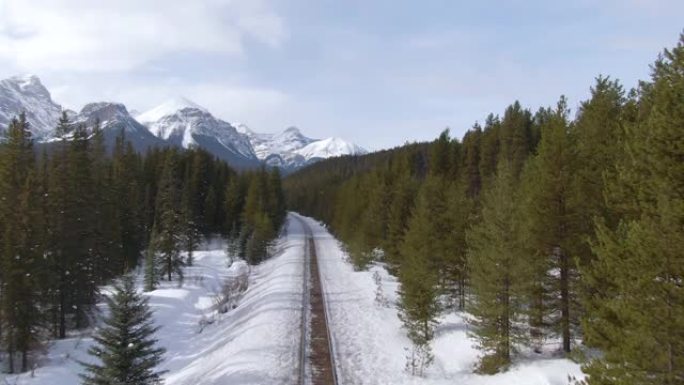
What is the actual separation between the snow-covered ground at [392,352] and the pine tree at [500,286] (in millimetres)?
817

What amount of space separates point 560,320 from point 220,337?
16655 mm

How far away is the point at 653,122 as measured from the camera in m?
9.85

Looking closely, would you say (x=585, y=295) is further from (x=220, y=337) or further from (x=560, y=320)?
(x=220, y=337)

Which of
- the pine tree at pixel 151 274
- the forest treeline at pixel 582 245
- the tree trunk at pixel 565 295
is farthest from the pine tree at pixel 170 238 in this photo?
the tree trunk at pixel 565 295

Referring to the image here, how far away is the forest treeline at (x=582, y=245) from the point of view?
980 centimetres

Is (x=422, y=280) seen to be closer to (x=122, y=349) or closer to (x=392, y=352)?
(x=392, y=352)

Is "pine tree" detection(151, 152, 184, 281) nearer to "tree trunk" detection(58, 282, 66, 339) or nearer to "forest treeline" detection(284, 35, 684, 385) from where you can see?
"tree trunk" detection(58, 282, 66, 339)

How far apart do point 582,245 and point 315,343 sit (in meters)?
11.1

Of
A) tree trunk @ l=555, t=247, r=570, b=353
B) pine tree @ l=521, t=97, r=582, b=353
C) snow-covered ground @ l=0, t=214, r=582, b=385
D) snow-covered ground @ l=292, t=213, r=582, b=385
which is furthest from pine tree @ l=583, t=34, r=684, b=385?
tree trunk @ l=555, t=247, r=570, b=353

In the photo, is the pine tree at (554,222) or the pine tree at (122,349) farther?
the pine tree at (554,222)

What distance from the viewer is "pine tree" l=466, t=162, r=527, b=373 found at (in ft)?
60.3

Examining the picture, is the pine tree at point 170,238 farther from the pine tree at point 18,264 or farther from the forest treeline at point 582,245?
the forest treeline at point 582,245

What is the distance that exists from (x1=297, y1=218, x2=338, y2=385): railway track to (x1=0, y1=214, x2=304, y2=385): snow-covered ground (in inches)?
15.0

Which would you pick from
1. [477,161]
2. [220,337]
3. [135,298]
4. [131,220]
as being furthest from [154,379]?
[477,161]
